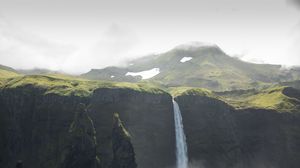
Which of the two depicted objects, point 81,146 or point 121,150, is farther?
point 121,150

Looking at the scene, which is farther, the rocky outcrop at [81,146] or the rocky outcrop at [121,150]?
the rocky outcrop at [121,150]

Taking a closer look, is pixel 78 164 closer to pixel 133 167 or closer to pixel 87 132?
pixel 87 132

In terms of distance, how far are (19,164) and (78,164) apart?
153 feet

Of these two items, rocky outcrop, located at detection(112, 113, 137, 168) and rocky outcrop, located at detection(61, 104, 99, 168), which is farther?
rocky outcrop, located at detection(112, 113, 137, 168)

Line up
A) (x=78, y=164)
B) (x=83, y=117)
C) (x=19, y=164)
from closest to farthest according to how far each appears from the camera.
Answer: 1. (x=19, y=164)
2. (x=78, y=164)
3. (x=83, y=117)

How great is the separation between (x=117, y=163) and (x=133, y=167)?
7374 millimetres

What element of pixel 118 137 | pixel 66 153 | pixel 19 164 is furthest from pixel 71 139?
pixel 19 164

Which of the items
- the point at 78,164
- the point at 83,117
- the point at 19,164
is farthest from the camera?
the point at 83,117

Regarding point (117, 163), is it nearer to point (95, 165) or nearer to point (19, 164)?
point (95, 165)

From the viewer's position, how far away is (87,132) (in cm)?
16500

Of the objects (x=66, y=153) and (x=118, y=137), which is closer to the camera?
(x=66, y=153)

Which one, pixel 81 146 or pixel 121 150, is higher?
pixel 81 146

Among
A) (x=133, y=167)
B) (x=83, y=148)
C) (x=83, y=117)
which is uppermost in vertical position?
(x=83, y=117)

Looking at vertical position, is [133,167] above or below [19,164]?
below
